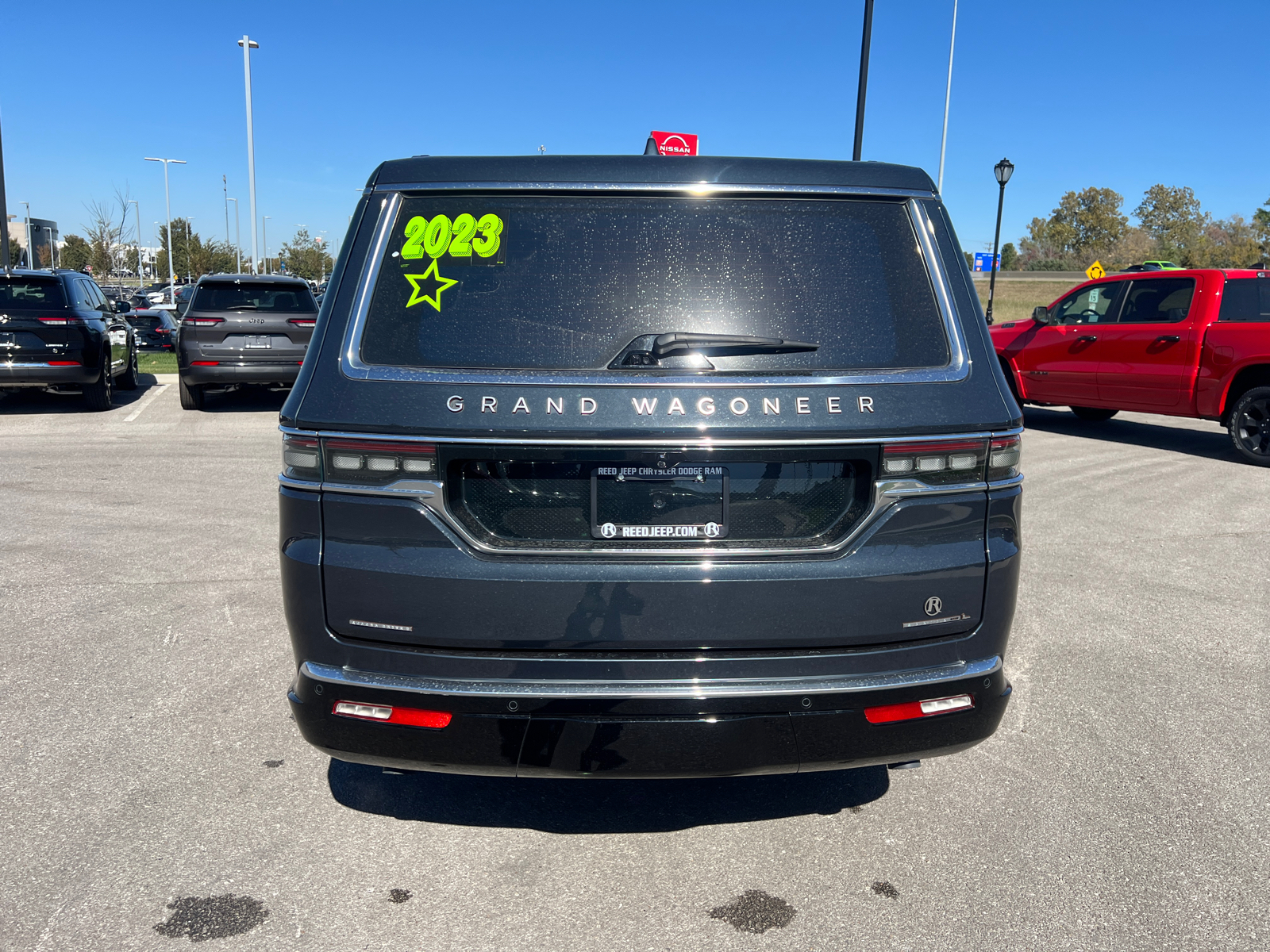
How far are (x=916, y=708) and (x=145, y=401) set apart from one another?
1423cm

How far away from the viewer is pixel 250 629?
500cm

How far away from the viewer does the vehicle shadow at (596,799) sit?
3.25 metres

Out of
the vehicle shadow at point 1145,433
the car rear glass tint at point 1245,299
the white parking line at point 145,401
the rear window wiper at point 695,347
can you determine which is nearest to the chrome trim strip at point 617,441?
the rear window wiper at point 695,347

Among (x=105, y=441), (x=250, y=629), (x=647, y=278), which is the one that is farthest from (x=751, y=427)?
(x=105, y=441)

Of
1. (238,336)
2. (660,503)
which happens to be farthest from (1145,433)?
(660,503)

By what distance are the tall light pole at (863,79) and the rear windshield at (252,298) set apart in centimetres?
891

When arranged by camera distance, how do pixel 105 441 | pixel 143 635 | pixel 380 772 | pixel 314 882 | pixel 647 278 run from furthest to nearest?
pixel 105 441 → pixel 143 635 → pixel 380 772 → pixel 314 882 → pixel 647 278

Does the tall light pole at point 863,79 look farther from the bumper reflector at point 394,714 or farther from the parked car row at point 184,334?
the bumper reflector at point 394,714

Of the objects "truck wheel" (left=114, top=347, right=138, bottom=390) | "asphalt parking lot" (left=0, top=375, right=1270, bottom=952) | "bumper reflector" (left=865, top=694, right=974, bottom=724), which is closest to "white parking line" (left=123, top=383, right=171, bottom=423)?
"truck wheel" (left=114, top=347, right=138, bottom=390)

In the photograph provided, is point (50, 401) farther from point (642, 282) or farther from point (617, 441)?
point (617, 441)

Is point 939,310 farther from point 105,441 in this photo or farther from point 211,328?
point 211,328

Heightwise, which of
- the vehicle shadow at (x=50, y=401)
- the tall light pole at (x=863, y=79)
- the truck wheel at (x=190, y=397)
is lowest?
the vehicle shadow at (x=50, y=401)

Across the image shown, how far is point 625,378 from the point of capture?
8.35 ft

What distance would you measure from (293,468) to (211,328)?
1142cm
